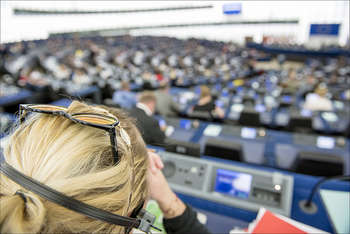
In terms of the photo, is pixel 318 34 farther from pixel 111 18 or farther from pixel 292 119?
pixel 111 18

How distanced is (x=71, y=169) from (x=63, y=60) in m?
10.2

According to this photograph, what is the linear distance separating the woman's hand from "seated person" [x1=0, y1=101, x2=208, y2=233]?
0.28m

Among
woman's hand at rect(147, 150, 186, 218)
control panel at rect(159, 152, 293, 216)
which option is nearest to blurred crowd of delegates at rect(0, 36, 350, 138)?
control panel at rect(159, 152, 293, 216)

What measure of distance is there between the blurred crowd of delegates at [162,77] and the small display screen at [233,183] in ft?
5.53

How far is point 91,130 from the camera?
0.40 meters

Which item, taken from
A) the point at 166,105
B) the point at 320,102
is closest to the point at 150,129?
the point at 166,105

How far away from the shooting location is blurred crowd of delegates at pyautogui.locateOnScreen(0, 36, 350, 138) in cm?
440

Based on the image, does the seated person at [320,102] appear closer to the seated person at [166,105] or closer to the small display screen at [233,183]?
the seated person at [166,105]

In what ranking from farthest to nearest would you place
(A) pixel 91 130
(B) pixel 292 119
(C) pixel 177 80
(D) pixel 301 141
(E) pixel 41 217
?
(C) pixel 177 80, (B) pixel 292 119, (D) pixel 301 141, (A) pixel 91 130, (E) pixel 41 217

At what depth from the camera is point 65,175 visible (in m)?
0.33

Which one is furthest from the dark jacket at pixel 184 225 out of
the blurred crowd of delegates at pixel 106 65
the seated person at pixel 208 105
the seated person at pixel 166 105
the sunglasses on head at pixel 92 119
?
the blurred crowd of delegates at pixel 106 65

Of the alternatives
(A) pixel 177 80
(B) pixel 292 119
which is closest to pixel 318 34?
(A) pixel 177 80

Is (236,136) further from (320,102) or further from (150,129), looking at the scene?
(320,102)

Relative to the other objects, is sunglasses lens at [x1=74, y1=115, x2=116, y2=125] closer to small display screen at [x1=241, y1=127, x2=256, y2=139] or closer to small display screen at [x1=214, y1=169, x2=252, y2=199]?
small display screen at [x1=214, y1=169, x2=252, y2=199]
